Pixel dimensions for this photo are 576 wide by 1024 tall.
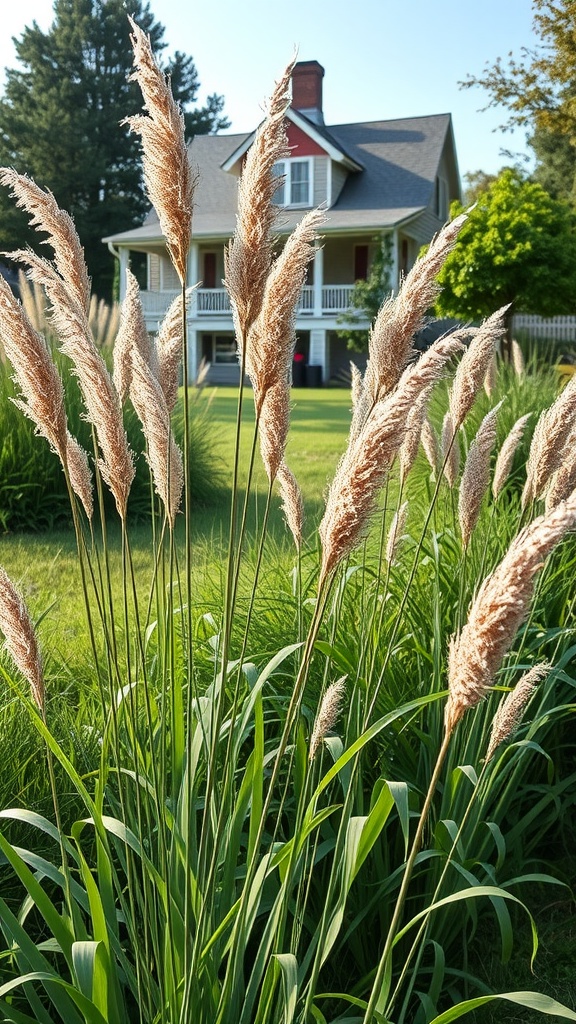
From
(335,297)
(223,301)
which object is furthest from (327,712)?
(223,301)

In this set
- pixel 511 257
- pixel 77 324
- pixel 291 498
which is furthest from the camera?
pixel 511 257

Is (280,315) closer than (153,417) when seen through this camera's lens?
Yes

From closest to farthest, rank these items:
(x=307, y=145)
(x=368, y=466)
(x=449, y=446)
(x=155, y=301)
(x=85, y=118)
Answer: (x=368, y=466) → (x=449, y=446) → (x=307, y=145) → (x=155, y=301) → (x=85, y=118)

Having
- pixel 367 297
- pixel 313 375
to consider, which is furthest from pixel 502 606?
pixel 313 375

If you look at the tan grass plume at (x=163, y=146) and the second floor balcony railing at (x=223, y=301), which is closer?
the tan grass plume at (x=163, y=146)

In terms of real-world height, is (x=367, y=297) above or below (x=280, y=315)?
above

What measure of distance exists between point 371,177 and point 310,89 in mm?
3363

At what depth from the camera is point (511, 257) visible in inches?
707

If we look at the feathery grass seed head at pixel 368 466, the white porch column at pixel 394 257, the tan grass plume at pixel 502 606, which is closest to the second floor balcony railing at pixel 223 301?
the white porch column at pixel 394 257

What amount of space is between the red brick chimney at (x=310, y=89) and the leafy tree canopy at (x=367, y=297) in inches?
232

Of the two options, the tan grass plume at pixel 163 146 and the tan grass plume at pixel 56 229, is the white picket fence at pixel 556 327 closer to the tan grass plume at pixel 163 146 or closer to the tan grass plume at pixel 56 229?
the tan grass plume at pixel 56 229

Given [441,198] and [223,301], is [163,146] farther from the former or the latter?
[441,198]

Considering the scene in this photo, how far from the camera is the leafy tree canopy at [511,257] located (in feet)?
59.4

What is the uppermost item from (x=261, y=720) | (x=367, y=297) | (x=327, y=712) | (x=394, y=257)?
(x=394, y=257)
